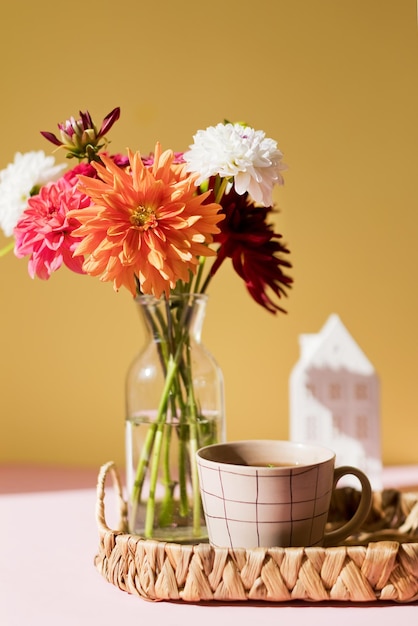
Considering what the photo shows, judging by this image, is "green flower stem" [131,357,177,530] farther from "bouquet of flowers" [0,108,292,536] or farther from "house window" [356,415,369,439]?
"house window" [356,415,369,439]

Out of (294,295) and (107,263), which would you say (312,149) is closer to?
(294,295)

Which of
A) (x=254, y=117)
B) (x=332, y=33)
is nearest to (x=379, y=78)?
(x=332, y=33)

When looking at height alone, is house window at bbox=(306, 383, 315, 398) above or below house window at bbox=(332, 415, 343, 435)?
above

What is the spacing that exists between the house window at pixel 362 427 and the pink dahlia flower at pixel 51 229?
0.50 metres

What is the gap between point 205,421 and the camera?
2.76 feet

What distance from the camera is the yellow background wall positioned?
51.4 inches

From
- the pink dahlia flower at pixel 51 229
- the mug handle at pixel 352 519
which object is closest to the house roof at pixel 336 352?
the mug handle at pixel 352 519

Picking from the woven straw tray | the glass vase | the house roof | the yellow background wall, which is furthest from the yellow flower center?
the yellow background wall

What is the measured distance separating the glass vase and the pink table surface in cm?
9

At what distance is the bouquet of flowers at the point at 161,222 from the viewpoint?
0.69 m

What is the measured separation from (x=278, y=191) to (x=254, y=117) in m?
0.13

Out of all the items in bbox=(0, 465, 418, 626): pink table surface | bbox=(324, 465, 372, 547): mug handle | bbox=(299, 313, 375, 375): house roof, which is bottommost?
bbox=(0, 465, 418, 626): pink table surface

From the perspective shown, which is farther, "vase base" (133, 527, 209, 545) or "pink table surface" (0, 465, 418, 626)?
"vase base" (133, 527, 209, 545)

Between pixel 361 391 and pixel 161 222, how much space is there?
506 millimetres
